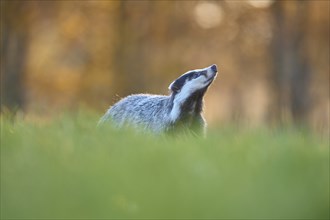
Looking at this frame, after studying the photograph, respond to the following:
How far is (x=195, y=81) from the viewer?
9.36 meters

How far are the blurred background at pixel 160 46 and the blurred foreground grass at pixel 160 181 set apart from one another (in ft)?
89.0

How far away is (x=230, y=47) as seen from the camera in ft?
118

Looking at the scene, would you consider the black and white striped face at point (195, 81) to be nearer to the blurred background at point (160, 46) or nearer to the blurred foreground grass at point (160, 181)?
the blurred foreground grass at point (160, 181)

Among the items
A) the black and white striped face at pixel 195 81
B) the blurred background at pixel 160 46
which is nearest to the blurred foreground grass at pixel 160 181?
the black and white striped face at pixel 195 81

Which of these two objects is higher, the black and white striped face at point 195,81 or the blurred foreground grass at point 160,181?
the black and white striped face at point 195,81

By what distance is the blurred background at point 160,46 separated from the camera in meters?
33.5

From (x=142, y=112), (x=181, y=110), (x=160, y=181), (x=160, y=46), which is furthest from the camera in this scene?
(x=160, y=46)

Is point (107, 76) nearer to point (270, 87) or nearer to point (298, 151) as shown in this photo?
point (270, 87)

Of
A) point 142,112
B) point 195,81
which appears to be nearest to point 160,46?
point 142,112

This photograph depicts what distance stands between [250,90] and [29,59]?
55.3 feet

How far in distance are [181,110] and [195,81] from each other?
386 millimetres

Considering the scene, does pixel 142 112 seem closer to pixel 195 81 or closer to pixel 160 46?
pixel 195 81

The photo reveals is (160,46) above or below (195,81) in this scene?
below

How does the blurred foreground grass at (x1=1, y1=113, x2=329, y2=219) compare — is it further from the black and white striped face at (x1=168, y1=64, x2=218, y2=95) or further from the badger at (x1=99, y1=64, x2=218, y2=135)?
the black and white striped face at (x1=168, y1=64, x2=218, y2=95)
